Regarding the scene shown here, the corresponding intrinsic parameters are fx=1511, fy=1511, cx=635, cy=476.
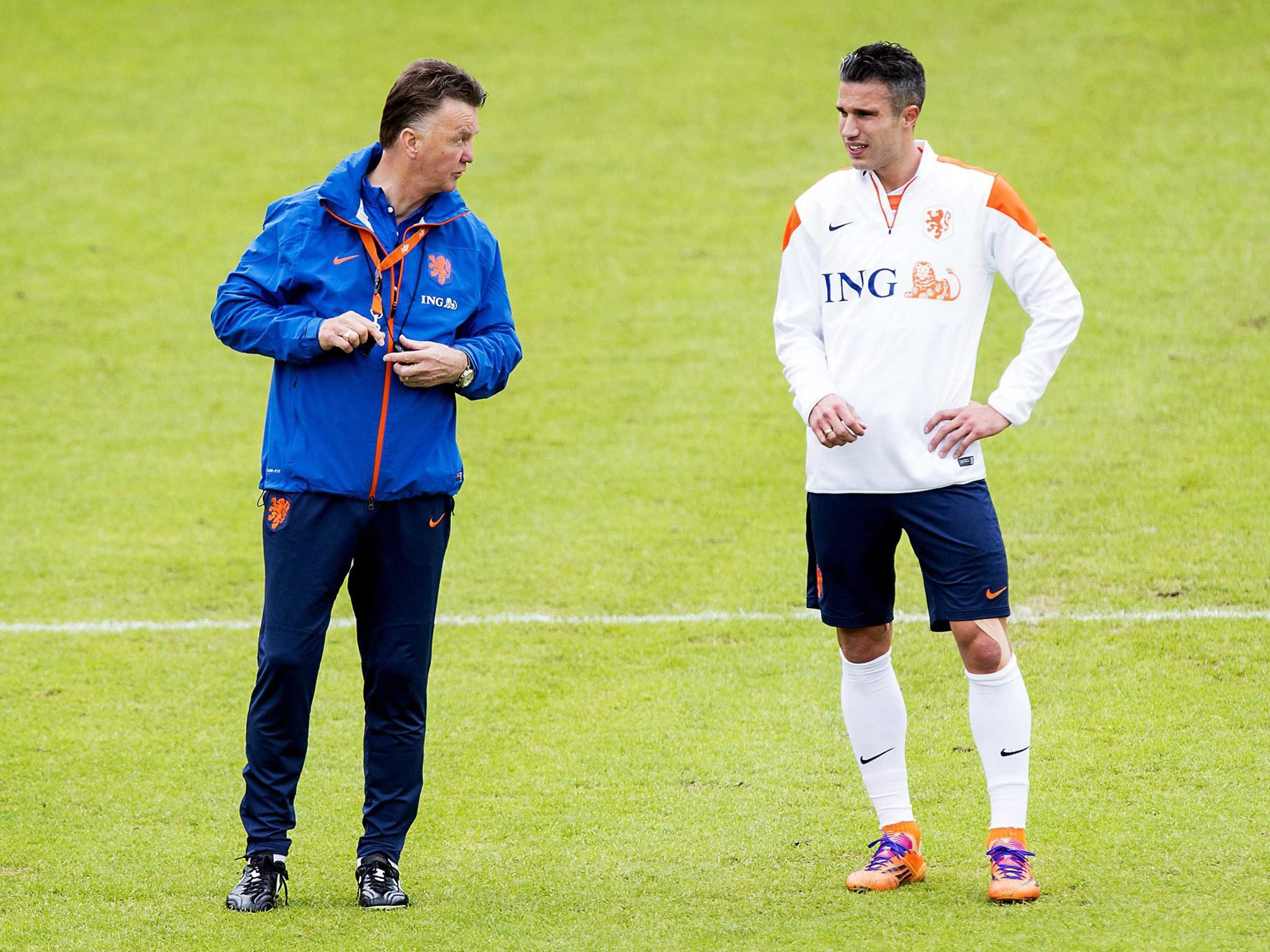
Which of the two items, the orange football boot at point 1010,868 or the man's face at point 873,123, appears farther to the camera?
the man's face at point 873,123

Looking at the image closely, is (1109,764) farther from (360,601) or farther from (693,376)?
(693,376)

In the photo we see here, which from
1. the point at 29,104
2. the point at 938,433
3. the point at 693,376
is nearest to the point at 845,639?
the point at 938,433

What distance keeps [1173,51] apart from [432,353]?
13.9 m

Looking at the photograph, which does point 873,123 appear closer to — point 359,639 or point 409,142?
point 409,142

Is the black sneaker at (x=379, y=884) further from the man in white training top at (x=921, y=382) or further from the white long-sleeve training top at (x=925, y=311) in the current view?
the white long-sleeve training top at (x=925, y=311)

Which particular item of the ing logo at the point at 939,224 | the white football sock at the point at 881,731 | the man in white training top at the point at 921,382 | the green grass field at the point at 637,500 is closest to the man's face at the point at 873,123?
the man in white training top at the point at 921,382

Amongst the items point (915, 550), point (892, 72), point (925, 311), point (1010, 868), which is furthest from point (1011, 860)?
point (892, 72)

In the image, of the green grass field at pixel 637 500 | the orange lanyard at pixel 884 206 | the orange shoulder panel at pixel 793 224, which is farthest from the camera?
the green grass field at pixel 637 500

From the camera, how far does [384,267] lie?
4.09 m

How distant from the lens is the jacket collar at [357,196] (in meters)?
4.05

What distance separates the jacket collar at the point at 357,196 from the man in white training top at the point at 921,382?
95 cm

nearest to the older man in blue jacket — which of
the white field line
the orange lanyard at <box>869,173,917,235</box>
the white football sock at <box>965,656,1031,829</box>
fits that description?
the orange lanyard at <box>869,173,917,235</box>

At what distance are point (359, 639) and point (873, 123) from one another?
2.02m

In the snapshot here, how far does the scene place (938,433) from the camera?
404cm
